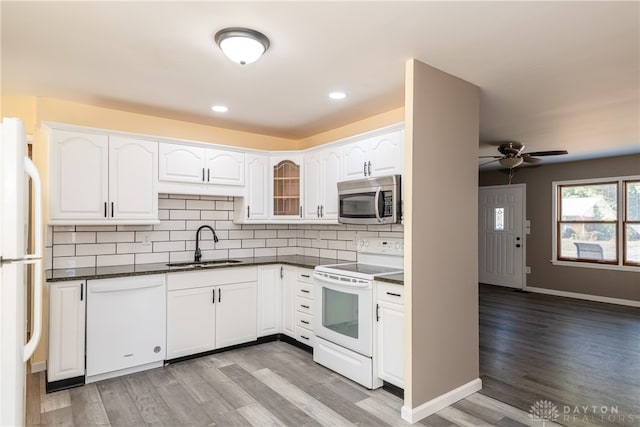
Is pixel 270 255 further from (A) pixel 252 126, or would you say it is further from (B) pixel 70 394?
(B) pixel 70 394

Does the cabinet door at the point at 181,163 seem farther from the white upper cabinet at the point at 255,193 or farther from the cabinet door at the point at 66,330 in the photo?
the cabinet door at the point at 66,330

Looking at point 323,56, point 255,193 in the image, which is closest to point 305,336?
point 255,193

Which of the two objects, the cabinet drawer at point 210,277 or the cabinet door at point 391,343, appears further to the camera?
the cabinet drawer at point 210,277

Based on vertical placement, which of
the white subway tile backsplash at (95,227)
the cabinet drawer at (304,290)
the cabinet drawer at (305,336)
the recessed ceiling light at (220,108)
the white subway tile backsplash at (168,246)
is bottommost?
the cabinet drawer at (305,336)

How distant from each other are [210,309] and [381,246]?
1.80 metres

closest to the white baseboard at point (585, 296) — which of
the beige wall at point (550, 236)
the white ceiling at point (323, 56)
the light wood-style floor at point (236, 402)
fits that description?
the beige wall at point (550, 236)

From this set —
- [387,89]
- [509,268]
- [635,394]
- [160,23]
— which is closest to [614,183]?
[509,268]

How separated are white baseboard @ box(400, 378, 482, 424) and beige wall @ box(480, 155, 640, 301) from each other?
473 cm

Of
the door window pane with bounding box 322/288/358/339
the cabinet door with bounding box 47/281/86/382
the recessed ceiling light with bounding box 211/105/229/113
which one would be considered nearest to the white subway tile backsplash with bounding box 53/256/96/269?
the cabinet door with bounding box 47/281/86/382

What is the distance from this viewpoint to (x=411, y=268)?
258 cm

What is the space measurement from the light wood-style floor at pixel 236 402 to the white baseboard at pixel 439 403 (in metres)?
0.04

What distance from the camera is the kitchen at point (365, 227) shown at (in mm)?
2635

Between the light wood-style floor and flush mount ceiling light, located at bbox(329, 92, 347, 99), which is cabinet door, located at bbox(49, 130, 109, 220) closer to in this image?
the light wood-style floor

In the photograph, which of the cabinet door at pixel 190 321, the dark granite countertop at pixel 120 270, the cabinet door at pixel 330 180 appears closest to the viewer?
the dark granite countertop at pixel 120 270
